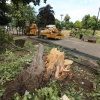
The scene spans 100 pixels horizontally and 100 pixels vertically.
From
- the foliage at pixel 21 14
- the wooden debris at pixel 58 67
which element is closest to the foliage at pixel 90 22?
the foliage at pixel 21 14

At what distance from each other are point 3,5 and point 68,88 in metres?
14.1

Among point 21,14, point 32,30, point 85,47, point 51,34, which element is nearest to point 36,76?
point 85,47

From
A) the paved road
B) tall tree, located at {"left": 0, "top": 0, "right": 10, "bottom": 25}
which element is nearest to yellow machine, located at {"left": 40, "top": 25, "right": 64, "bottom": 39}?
the paved road

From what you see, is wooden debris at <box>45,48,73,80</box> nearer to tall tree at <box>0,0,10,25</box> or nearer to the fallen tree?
the fallen tree

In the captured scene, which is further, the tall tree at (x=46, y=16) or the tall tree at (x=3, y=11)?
the tall tree at (x=46, y=16)

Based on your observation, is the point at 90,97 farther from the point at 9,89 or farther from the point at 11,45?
the point at 11,45

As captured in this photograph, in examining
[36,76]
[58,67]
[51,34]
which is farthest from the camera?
[51,34]

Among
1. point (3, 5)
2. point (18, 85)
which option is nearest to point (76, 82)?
point (18, 85)

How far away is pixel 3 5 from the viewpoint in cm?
1656

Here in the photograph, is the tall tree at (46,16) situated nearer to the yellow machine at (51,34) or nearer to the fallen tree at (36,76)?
the yellow machine at (51,34)

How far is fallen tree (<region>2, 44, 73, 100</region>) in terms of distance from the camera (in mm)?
4277

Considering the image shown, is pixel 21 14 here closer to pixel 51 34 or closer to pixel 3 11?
pixel 3 11

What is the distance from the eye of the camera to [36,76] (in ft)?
14.4

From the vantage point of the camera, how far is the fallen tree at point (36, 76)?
168 inches
